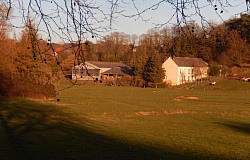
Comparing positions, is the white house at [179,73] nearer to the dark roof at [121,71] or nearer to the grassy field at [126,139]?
the dark roof at [121,71]

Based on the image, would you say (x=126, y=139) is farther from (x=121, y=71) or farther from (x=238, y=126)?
(x=121, y=71)

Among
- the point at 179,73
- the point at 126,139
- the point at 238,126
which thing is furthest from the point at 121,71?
the point at 126,139

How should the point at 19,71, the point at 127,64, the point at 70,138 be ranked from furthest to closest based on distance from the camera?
the point at 127,64, the point at 19,71, the point at 70,138

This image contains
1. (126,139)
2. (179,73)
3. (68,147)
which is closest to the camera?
(68,147)

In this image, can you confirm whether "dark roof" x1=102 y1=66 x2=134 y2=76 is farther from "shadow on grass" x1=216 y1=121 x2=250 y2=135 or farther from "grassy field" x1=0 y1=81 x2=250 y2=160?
"shadow on grass" x1=216 y1=121 x2=250 y2=135

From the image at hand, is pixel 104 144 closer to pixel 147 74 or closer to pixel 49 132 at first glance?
pixel 49 132

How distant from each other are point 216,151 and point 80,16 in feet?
37.8

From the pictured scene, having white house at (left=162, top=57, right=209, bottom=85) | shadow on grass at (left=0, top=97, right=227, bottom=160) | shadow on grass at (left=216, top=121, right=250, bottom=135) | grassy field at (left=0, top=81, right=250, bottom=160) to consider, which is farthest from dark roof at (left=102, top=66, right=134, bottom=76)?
shadow on grass at (left=0, top=97, right=227, bottom=160)

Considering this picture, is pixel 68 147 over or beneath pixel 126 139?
over

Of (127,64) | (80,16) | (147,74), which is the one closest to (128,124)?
(80,16)

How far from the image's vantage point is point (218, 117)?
1070 inches

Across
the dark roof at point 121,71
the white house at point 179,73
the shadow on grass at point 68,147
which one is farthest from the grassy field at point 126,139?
the dark roof at point 121,71

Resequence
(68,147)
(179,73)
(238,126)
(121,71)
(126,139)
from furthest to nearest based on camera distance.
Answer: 1. (121,71)
2. (179,73)
3. (238,126)
4. (126,139)
5. (68,147)

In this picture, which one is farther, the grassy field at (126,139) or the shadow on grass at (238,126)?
the shadow on grass at (238,126)
